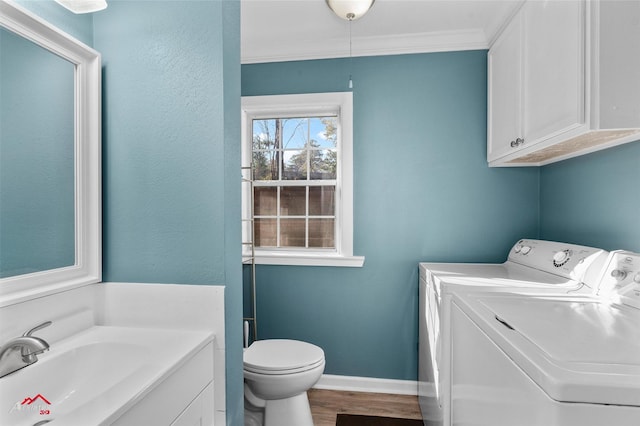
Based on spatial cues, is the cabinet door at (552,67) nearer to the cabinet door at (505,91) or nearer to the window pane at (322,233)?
the cabinet door at (505,91)

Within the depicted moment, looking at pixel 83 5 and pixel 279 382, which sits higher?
pixel 83 5

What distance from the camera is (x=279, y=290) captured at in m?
2.58

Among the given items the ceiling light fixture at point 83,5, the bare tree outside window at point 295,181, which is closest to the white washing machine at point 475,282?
the bare tree outside window at point 295,181

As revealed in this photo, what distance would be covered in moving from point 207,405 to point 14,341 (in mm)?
646

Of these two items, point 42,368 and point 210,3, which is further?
point 210,3

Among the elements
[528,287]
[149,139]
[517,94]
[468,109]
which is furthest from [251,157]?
[528,287]

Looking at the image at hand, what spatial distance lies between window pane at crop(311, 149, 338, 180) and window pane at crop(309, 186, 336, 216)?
95 millimetres

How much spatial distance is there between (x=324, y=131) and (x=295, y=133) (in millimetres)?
237

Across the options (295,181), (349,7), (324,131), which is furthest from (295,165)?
(349,7)

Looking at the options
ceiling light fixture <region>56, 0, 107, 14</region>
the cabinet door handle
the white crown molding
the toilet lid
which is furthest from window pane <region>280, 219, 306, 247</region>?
ceiling light fixture <region>56, 0, 107, 14</region>

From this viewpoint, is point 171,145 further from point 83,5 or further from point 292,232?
point 292,232

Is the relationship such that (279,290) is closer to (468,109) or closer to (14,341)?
(14,341)

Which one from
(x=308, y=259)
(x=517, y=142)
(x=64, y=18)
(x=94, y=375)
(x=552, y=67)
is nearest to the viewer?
(x=94, y=375)

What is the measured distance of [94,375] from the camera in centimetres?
111
